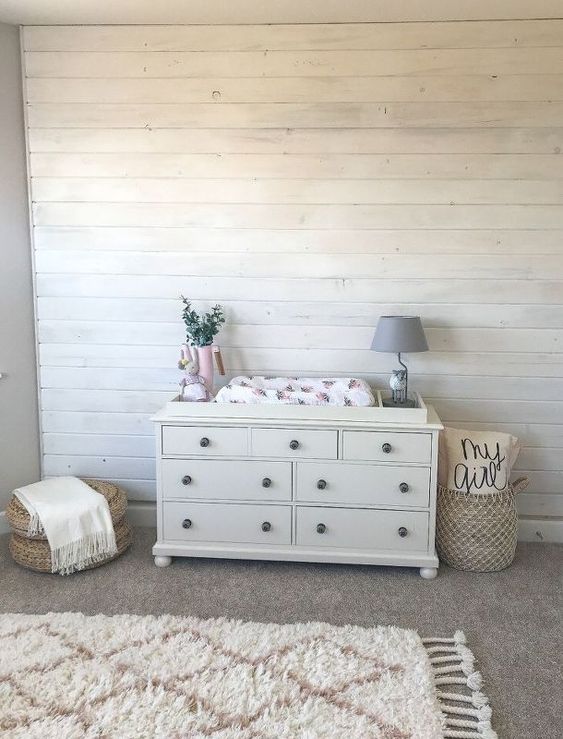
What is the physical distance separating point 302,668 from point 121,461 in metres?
1.52

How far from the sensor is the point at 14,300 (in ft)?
9.99

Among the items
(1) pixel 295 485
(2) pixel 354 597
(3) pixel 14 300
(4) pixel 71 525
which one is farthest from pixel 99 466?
(2) pixel 354 597

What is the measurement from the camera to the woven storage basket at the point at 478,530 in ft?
8.89

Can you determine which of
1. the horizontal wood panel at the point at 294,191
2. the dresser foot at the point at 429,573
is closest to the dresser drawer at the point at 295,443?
the dresser foot at the point at 429,573

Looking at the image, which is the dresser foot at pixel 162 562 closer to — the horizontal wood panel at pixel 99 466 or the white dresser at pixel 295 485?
the white dresser at pixel 295 485

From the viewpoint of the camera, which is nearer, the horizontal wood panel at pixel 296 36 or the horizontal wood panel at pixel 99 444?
the horizontal wood panel at pixel 296 36

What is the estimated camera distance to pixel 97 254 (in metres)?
3.04

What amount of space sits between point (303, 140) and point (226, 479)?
153 centimetres

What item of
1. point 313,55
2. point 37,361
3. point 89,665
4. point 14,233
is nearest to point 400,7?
point 313,55

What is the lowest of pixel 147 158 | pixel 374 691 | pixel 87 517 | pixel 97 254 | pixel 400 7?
pixel 374 691

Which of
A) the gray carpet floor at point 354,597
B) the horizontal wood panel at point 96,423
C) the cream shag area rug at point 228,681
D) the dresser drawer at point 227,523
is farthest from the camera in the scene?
the horizontal wood panel at point 96,423

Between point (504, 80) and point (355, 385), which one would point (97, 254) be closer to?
point (355, 385)

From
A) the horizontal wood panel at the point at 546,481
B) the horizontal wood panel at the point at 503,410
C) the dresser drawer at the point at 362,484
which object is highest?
the horizontal wood panel at the point at 503,410

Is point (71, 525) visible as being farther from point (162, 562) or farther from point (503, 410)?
point (503, 410)
